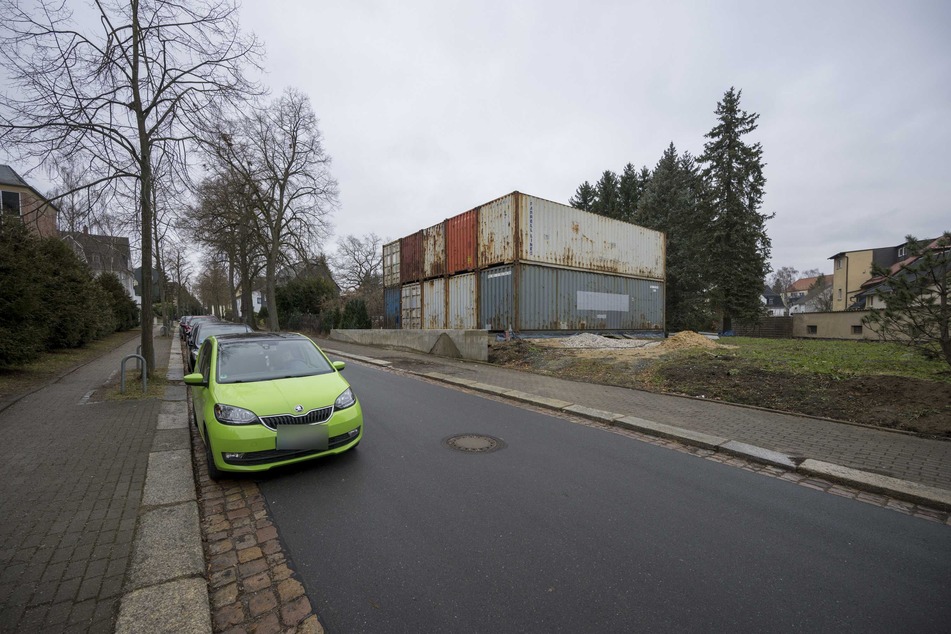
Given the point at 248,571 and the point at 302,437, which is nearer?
the point at 248,571

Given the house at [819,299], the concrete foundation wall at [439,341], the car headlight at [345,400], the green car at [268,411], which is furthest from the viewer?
the house at [819,299]

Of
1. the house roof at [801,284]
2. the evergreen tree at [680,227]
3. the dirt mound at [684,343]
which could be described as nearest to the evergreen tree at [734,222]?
the evergreen tree at [680,227]

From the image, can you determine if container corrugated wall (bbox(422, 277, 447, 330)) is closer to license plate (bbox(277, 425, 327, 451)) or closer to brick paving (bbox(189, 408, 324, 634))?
license plate (bbox(277, 425, 327, 451))

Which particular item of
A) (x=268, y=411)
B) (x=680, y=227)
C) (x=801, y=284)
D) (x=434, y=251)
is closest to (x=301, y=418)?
(x=268, y=411)

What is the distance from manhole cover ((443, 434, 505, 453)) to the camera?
4.86m

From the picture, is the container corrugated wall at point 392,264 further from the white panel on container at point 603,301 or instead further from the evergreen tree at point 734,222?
the evergreen tree at point 734,222

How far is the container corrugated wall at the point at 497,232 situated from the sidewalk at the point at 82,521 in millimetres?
11182

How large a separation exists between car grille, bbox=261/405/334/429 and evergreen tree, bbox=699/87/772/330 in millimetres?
28577

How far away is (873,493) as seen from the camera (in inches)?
151

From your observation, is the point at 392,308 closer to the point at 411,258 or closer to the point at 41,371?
the point at 411,258

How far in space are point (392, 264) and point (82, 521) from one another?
18.9 m

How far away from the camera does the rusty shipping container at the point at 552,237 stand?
14.4 m

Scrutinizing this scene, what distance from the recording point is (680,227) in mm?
31719

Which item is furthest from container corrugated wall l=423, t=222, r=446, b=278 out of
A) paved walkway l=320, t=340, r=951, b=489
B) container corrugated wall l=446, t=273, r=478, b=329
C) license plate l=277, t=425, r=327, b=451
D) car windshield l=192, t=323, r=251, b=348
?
license plate l=277, t=425, r=327, b=451
